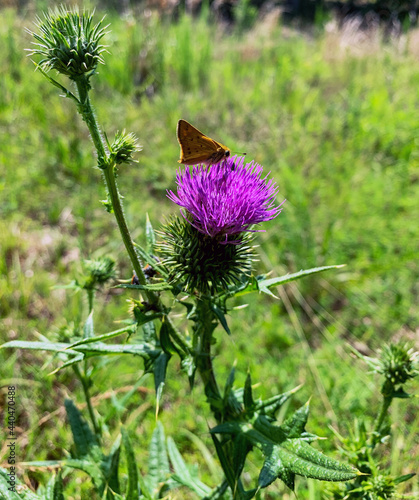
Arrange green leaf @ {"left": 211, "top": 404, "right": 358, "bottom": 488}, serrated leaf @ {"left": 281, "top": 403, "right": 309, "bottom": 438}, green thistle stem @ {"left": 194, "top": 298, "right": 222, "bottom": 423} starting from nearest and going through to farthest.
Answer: green leaf @ {"left": 211, "top": 404, "right": 358, "bottom": 488} → serrated leaf @ {"left": 281, "top": 403, "right": 309, "bottom": 438} → green thistle stem @ {"left": 194, "top": 298, "right": 222, "bottom": 423}

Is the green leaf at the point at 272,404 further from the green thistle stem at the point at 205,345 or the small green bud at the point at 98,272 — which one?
the small green bud at the point at 98,272

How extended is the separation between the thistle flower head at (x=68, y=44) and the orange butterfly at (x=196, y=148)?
0.53m

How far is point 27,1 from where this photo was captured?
45.1 feet

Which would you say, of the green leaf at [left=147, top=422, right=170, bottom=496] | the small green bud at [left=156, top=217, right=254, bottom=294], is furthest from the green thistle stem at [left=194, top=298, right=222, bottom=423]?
the green leaf at [left=147, top=422, right=170, bottom=496]

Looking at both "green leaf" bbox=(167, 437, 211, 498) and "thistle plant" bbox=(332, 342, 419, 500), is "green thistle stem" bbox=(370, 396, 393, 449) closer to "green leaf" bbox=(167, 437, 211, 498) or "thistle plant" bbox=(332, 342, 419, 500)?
"thistle plant" bbox=(332, 342, 419, 500)

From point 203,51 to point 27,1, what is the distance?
9.11 meters

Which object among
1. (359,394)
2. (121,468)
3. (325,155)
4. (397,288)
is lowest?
(121,468)

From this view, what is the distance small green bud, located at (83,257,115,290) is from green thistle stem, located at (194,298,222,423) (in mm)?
708

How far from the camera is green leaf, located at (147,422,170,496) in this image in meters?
2.32

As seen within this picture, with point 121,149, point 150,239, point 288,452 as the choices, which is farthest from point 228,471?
point 121,149

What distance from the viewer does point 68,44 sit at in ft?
4.80

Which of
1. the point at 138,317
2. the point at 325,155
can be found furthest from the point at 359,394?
the point at 325,155

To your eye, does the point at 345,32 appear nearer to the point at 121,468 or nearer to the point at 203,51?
the point at 203,51

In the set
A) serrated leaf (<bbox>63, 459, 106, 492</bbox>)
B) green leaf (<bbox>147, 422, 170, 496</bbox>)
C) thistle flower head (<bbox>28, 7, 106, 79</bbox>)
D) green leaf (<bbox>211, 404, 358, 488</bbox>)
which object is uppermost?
thistle flower head (<bbox>28, 7, 106, 79</bbox>)
